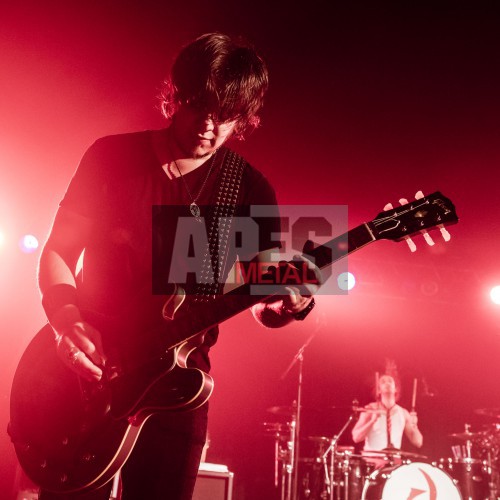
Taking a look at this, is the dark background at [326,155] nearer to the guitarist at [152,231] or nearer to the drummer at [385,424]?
the drummer at [385,424]

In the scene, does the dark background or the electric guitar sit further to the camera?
the dark background

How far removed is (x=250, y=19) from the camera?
493 cm

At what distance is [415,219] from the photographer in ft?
7.85

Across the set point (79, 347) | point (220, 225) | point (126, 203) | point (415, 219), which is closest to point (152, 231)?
point (126, 203)

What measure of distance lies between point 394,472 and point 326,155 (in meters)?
3.91

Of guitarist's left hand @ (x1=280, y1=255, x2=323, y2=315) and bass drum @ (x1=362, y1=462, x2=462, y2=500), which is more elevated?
guitarist's left hand @ (x1=280, y1=255, x2=323, y2=315)

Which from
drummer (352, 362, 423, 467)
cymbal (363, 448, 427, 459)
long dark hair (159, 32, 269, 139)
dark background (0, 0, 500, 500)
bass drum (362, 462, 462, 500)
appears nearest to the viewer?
long dark hair (159, 32, 269, 139)

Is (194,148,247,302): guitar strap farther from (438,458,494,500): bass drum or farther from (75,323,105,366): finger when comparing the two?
(438,458,494,500): bass drum

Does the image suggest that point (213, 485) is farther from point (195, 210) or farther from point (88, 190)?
point (88, 190)

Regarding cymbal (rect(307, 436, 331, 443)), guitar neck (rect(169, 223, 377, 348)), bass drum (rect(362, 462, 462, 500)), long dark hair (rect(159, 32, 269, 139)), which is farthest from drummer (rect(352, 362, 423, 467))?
long dark hair (rect(159, 32, 269, 139))

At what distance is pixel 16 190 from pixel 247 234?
5.14m

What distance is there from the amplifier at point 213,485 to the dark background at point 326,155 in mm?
2284

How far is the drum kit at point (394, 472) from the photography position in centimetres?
639

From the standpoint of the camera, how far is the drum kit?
639 cm
